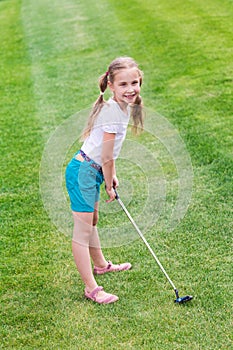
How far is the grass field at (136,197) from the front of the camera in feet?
11.2

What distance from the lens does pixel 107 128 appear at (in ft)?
11.2

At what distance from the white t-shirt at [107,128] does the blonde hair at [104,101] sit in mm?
35

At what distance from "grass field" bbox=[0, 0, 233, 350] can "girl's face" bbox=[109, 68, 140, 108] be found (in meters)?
1.09

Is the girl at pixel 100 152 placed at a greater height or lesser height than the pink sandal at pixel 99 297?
greater

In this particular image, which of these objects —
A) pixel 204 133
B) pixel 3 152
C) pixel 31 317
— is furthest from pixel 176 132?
pixel 31 317

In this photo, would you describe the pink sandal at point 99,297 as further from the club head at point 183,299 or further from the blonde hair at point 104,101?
the blonde hair at point 104,101

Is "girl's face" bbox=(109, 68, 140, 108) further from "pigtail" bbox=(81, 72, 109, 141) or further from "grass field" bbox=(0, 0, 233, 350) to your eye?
"grass field" bbox=(0, 0, 233, 350)

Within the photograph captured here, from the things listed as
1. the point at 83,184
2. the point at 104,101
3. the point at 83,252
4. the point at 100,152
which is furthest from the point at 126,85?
the point at 83,252

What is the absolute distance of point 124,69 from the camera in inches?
136

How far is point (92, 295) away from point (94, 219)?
1.42ft

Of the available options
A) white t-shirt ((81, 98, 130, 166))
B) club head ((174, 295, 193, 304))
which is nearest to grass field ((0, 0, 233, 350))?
club head ((174, 295, 193, 304))

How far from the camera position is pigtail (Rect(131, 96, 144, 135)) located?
359 cm

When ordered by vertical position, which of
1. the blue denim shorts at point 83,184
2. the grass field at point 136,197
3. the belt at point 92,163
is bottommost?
the grass field at point 136,197

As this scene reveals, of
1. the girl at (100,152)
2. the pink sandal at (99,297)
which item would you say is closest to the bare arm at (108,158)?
the girl at (100,152)
